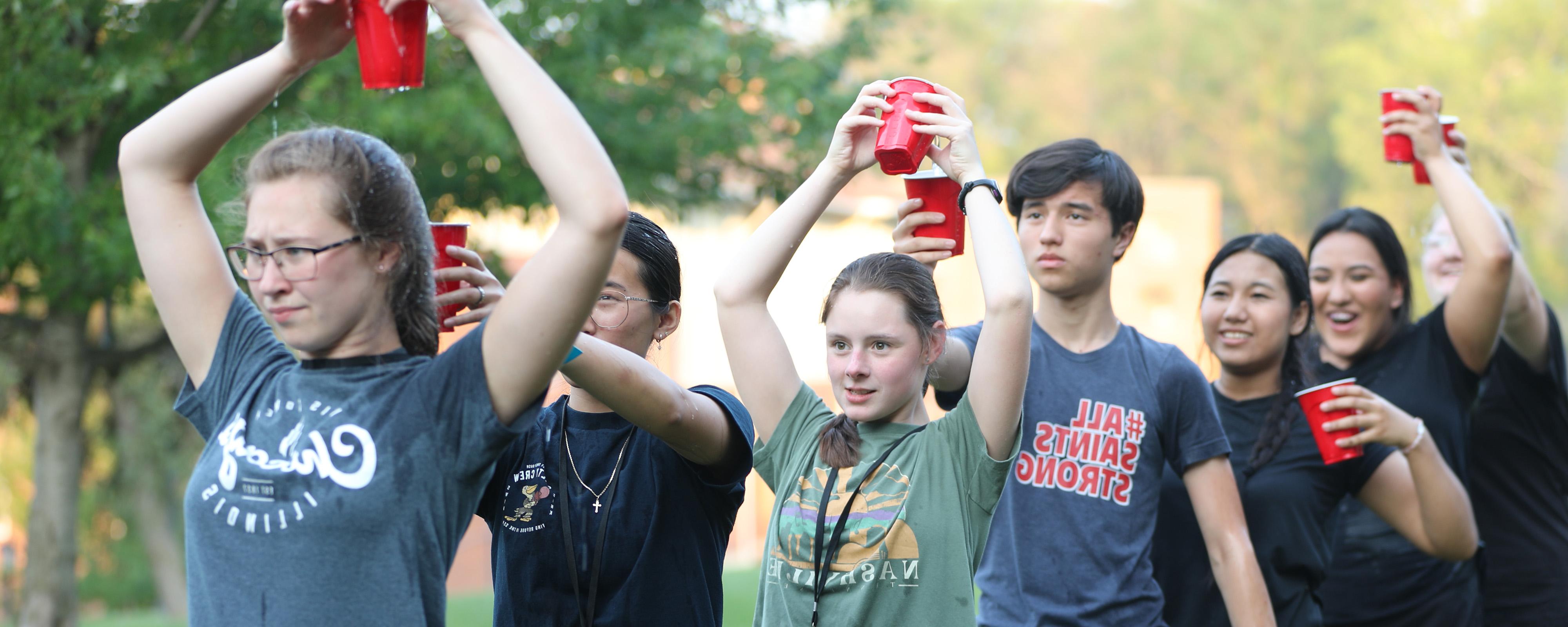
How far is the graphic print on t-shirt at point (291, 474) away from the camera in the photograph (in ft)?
6.87

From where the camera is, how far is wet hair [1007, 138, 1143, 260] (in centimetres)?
361

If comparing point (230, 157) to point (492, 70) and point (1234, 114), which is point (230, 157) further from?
point (1234, 114)

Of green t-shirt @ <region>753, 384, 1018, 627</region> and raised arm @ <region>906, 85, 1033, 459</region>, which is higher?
raised arm @ <region>906, 85, 1033, 459</region>

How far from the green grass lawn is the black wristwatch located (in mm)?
7942

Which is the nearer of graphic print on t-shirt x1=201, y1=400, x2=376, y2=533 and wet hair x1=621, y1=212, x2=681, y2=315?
graphic print on t-shirt x1=201, y1=400, x2=376, y2=533

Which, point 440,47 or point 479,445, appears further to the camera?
point 440,47

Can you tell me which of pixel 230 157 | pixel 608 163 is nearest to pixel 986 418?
pixel 608 163

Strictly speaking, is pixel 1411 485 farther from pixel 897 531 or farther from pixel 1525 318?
pixel 897 531

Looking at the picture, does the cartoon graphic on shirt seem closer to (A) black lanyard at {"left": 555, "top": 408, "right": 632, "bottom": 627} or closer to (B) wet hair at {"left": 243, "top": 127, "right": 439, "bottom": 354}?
(A) black lanyard at {"left": 555, "top": 408, "right": 632, "bottom": 627}

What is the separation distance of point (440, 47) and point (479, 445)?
7.17 m

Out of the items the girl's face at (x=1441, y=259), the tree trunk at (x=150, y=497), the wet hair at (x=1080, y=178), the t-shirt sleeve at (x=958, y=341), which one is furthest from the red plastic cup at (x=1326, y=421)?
the tree trunk at (x=150, y=497)

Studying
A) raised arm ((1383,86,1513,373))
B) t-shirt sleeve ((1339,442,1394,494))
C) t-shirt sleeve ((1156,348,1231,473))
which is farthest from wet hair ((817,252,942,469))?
raised arm ((1383,86,1513,373))

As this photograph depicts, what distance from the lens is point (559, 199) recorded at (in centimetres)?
206

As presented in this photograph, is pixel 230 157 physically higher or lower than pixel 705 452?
higher
